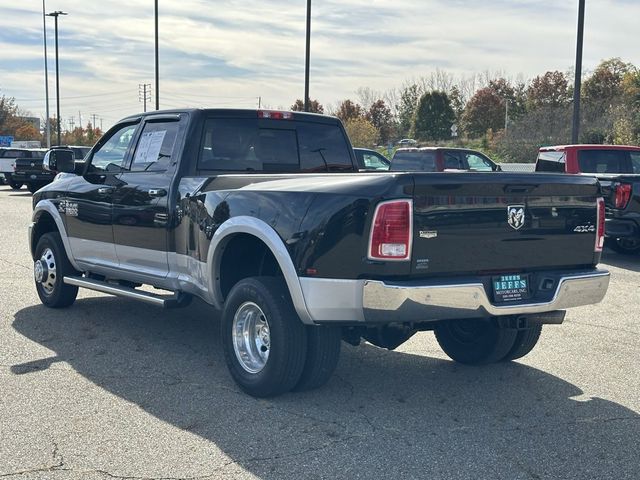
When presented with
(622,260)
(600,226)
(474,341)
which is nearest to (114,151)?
(474,341)

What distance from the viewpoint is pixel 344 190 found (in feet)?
15.1

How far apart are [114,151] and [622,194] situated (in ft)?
26.1

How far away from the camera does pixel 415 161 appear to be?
61.1 ft

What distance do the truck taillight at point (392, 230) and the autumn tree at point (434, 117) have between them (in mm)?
59601

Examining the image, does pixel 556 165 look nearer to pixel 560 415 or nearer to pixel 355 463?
pixel 560 415

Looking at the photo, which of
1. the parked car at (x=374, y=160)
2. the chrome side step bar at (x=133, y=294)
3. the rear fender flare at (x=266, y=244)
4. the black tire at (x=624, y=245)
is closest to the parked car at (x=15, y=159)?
the parked car at (x=374, y=160)

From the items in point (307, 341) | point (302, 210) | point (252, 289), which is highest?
point (302, 210)

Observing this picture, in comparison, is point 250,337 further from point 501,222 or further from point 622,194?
point 622,194

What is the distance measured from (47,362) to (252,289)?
196 centimetres

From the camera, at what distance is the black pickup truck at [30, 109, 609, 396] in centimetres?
454

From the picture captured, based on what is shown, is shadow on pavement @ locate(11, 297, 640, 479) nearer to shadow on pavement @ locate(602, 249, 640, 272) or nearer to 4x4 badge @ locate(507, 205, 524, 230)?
4x4 badge @ locate(507, 205, 524, 230)

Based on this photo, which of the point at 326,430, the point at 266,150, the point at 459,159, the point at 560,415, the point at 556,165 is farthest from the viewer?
the point at 459,159

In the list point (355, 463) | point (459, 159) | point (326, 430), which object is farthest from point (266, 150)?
point (459, 159)

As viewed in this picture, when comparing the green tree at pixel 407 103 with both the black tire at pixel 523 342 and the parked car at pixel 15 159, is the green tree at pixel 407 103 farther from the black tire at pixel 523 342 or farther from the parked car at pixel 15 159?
the black tire at pixel 523 342
